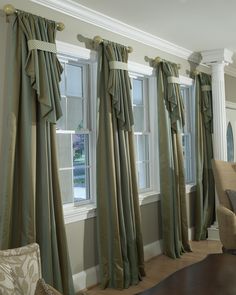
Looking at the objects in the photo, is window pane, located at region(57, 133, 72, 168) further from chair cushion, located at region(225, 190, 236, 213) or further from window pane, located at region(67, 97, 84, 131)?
chair cushion, located at region(225, 190, 236, 213)

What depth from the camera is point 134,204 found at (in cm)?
375

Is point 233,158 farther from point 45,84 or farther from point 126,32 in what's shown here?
point 45,84

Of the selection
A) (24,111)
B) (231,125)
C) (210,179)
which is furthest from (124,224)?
(231,125)

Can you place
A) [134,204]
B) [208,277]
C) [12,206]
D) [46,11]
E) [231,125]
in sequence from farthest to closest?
[231,125] → [134,204] → [46,11] → [12,206] → [208,277]

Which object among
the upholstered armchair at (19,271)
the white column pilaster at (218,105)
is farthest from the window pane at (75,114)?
the white column pilaster at (218,105)

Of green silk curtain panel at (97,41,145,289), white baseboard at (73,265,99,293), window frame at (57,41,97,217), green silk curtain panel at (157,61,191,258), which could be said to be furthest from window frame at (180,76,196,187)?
white baseboard at (73,265,99,293)

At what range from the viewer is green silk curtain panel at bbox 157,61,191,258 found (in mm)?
4387

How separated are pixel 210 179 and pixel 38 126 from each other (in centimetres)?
323

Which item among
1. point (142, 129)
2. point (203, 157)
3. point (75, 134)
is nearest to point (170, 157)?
point (142, 129)

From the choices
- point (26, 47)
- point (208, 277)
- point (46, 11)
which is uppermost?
point (46, 11)

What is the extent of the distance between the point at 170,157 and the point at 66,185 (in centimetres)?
147

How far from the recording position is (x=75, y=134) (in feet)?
11.7

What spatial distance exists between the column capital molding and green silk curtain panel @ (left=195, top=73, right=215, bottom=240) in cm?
23

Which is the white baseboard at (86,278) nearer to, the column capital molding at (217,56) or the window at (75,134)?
the window at (75,134)
